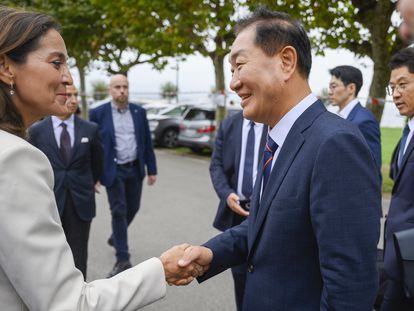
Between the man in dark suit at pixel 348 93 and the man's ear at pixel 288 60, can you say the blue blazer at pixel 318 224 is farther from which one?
the man in dark suit at pixel 348 93

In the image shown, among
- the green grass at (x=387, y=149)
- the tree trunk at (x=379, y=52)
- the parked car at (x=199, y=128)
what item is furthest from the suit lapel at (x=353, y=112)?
the parked car at (x=199, y=128)

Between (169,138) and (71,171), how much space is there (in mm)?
12824

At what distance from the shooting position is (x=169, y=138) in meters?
17.1

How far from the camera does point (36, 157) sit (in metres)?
1.42

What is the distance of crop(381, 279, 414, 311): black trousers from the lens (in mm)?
2662

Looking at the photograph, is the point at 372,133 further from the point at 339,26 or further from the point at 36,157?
the point at 339,26

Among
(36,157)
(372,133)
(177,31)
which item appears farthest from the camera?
(177,31)

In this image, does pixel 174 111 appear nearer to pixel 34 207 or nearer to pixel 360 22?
pixel 360 22

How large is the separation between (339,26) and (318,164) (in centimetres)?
915

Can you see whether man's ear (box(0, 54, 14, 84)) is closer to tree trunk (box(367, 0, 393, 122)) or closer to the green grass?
the green grass

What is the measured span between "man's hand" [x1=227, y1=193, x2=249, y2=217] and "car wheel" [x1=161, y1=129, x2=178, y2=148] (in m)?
13.5

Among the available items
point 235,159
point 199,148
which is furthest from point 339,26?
point 235,159

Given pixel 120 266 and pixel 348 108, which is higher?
pixel 348 108

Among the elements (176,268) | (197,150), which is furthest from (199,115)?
(176,268)
